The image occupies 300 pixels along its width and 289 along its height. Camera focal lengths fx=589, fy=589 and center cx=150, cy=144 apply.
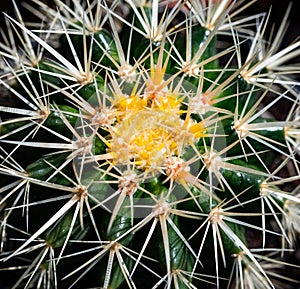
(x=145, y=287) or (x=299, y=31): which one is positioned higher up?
(x=299, y=31)

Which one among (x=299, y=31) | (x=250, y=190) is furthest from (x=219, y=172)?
(x=299, y=31)

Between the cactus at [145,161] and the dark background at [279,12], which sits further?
the dark background at [279,12]

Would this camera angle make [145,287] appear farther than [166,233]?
Yes

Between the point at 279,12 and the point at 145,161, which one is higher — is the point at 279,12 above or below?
above

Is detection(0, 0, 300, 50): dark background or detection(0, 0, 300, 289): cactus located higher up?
detection(0, 0, 300, 50): dark background

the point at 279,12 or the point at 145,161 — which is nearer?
the point at 145,161

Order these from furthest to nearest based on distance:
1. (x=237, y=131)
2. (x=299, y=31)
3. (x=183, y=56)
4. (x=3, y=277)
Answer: (x=299, y=31)
(x=3, y=277)
(x=183, y=56)
(x=237, y=131)

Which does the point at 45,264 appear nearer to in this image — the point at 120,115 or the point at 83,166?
the point at 83,166

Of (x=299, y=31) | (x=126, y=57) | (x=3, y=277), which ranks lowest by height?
(x=3, y=277)

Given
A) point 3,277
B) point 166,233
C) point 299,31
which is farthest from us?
point 299,31

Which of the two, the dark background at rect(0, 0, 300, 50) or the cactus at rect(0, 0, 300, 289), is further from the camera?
the dark background at rect(0, 0, 300, 50)

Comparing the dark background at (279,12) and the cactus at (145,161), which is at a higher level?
the dark background at (279,12)
